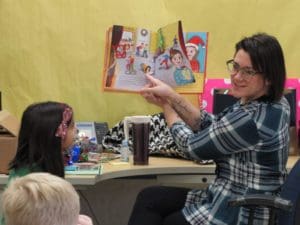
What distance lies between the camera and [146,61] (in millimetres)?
2396

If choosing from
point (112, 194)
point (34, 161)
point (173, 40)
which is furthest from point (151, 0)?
point (34, 161)

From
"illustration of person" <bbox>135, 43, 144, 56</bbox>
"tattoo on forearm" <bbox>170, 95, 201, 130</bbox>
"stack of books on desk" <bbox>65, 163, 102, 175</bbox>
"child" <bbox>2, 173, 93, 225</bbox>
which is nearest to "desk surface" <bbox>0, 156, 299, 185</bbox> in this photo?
"stack of books on desk" <bbox>65, 163, 102, 175</bbox>

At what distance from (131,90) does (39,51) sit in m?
0.88

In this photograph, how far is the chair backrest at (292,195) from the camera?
5.78 ft

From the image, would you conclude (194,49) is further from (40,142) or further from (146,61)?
(40,142)

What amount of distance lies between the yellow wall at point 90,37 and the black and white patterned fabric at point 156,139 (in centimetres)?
19

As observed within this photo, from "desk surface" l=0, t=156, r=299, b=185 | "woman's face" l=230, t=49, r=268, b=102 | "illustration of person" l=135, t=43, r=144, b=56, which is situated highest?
"illustration of person" l=135, t=43, r=144, b=56

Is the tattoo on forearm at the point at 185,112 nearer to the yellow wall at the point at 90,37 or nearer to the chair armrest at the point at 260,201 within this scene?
the chair armrest at the point at 260,201

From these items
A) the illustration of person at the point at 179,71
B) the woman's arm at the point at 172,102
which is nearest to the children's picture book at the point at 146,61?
the illustration of person at the point at 179,71

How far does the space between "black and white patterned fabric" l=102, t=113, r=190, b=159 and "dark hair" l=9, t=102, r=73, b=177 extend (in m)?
0.73

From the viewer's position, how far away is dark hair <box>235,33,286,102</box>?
187cm

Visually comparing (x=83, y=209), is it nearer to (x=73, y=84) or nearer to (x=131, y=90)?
(x=73, y=84)

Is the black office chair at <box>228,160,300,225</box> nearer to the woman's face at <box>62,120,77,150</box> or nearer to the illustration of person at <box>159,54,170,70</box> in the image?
the woman's face at <box>62,120,77,150</box>

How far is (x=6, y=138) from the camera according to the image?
2.23 meters
